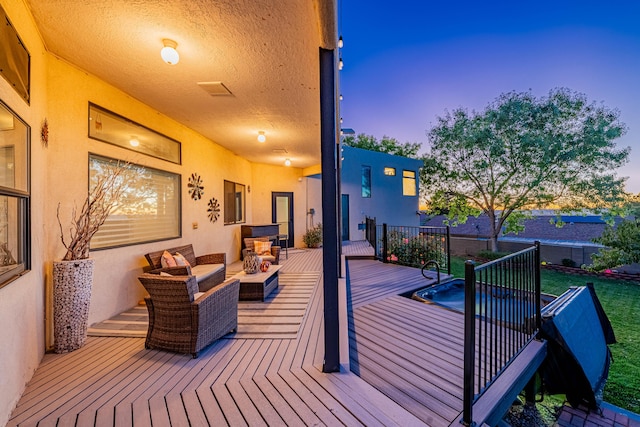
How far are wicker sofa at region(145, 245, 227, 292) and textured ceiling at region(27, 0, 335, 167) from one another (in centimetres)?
232

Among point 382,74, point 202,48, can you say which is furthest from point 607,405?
point 382,74

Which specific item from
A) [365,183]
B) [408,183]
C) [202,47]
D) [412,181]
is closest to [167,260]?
[202,47]

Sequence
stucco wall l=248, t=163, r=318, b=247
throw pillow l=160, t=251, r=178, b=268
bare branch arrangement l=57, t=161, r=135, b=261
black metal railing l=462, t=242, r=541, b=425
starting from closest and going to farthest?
black metal railing l=462, t=242, r=541, b=425
bare branch arrangement l=57, t=161, r=135, b=261
throw pillow l=160, t=251, r=178, b=268
stucco wall l=248, t=163, r=318, b=247

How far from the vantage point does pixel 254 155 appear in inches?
303

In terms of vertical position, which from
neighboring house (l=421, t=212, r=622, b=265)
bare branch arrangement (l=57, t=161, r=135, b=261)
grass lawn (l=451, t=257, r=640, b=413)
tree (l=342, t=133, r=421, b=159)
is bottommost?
grass lawn (l=451, t=257, r=640, b=413)

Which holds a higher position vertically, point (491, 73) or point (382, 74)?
point (382, 74)

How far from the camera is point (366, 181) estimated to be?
40.6 feet

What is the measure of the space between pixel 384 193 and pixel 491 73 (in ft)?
22.7

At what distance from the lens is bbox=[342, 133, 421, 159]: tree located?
82.8 feet

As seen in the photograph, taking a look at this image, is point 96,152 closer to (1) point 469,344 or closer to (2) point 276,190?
(1) point 469,344

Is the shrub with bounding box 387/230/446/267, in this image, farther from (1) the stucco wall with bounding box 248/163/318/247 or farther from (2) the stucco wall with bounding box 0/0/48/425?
(2) the stucco wall with bounding box 0/0/48/425

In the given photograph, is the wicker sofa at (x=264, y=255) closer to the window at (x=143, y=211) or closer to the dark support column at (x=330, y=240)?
the window at (x=143, y=211)

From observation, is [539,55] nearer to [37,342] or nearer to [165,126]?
[165,126]

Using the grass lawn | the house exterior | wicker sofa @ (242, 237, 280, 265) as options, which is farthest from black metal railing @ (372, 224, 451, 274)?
the house exterior
